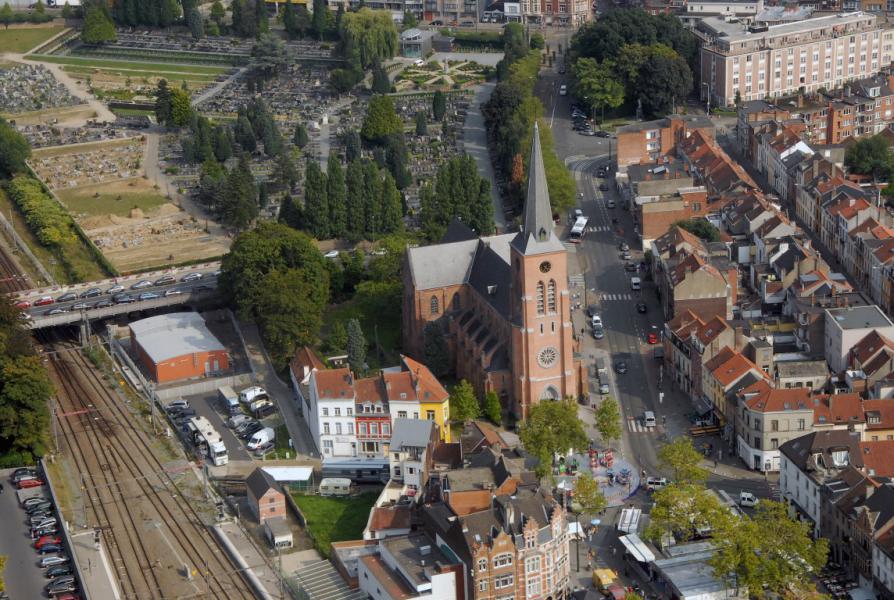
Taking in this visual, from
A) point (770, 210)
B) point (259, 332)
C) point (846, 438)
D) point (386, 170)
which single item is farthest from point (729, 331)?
point (386, 170)

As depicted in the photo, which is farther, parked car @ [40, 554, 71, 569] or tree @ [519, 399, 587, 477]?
tree @ [519, 399, 587, 477]

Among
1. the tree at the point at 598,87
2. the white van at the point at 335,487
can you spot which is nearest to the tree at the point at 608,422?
the white van at the point at 335,487

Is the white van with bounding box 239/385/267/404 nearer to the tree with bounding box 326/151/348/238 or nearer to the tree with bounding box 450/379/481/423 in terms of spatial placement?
the tree with bounding box 450/379/481/423

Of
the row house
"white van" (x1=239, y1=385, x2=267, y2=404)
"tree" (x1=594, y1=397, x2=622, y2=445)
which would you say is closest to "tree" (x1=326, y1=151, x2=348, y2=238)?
"white van" (x1=239, y1=385, x2=267, y2=404)

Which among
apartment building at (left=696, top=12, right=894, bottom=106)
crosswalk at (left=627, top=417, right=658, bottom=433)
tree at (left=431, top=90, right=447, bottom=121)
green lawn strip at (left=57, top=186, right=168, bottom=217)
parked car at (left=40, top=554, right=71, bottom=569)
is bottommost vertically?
parked car at (left=40, top=554, right=71, bottom=569)

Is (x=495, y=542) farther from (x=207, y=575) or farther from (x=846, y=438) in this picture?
(x=846, y=438)

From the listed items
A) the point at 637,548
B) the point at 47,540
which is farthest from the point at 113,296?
the point at 637,548
